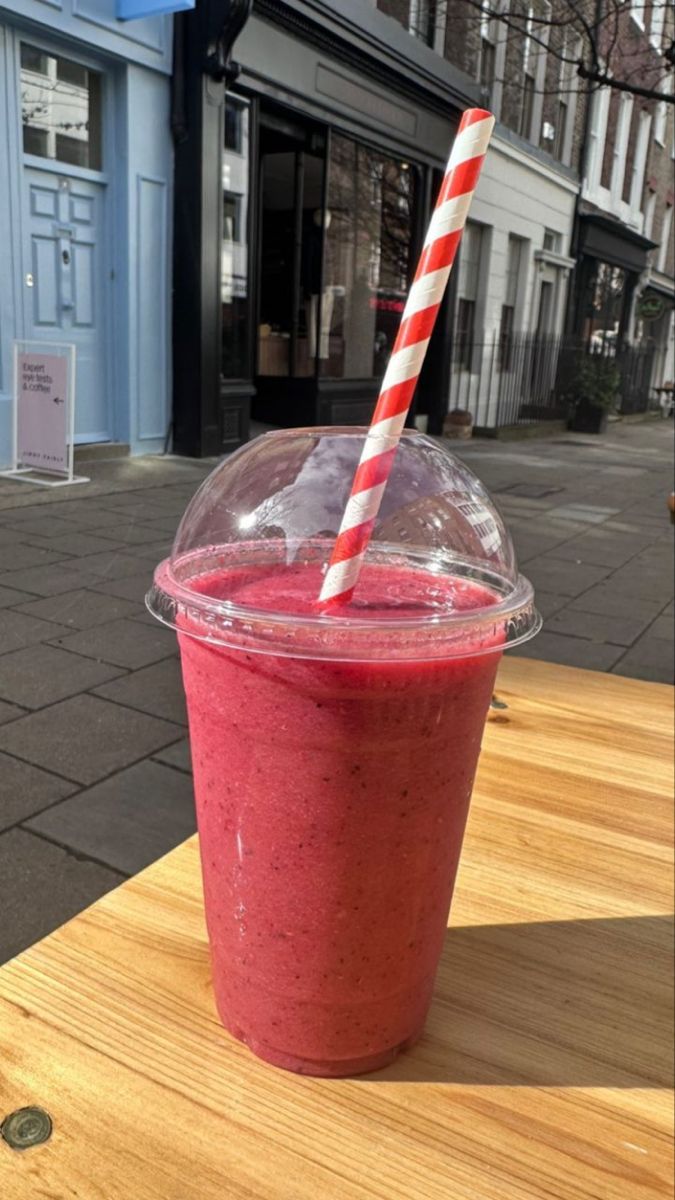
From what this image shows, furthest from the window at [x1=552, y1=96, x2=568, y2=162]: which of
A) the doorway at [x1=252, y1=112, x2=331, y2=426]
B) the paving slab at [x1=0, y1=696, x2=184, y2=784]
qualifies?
the paving slab at [x1=0, y1=696, x2=184, y2=784]

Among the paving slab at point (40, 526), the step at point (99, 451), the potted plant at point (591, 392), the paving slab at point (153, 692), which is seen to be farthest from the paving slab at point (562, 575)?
the potted plant at point (591, 392)

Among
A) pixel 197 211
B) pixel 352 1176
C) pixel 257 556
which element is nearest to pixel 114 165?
pixel 197 211

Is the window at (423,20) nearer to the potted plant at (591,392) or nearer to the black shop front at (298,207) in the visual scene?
the black shop front at (298,207)

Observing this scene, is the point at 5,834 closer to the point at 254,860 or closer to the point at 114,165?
the point at 254,860

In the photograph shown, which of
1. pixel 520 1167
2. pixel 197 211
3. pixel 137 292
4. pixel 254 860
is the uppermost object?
pixel 197 211

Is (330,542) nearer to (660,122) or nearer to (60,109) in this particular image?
(60,109)

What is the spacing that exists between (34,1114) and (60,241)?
7.92 m

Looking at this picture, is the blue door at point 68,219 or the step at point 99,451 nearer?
the blue door at point 68,219

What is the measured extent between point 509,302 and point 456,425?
3.95 metres

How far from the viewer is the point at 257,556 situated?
115cm

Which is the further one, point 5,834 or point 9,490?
point 9,490

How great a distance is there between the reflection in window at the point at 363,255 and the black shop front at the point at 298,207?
25mm

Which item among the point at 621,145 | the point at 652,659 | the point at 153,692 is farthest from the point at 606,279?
the point at 153,692

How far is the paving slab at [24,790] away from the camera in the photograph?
2627 millimetres
